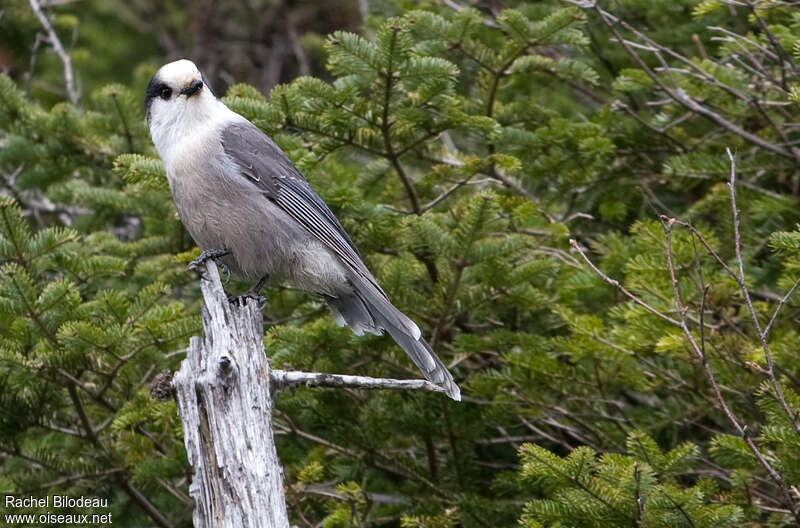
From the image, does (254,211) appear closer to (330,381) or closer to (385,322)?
(385,322)

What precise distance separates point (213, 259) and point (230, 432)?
126 centimetres

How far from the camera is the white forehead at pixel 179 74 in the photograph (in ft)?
14.6

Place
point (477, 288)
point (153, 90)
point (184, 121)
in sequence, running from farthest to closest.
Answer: point (153, 90)
point (184, 121)
point (477, 288)

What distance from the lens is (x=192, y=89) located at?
174 inches

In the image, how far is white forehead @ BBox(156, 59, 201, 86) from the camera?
14.6 feet

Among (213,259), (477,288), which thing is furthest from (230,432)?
(477,288)

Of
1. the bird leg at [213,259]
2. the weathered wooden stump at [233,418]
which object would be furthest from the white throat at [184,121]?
the weathered wooden stump at [233,418]

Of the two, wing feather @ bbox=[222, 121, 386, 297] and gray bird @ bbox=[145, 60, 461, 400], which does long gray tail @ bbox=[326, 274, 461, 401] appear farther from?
wing feather @ bbox=[222, 121, 386, 297]

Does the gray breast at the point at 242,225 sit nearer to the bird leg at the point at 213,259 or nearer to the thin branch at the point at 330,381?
the bird leg at the point at 213,259

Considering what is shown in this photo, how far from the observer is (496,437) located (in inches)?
195

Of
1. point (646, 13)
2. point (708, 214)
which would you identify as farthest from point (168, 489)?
point (646, 13)

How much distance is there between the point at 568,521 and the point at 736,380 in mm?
1003

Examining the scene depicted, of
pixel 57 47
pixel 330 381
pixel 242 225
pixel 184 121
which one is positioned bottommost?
pixel 330 381

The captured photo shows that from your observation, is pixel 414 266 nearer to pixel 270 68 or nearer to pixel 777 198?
pixel 777 198
